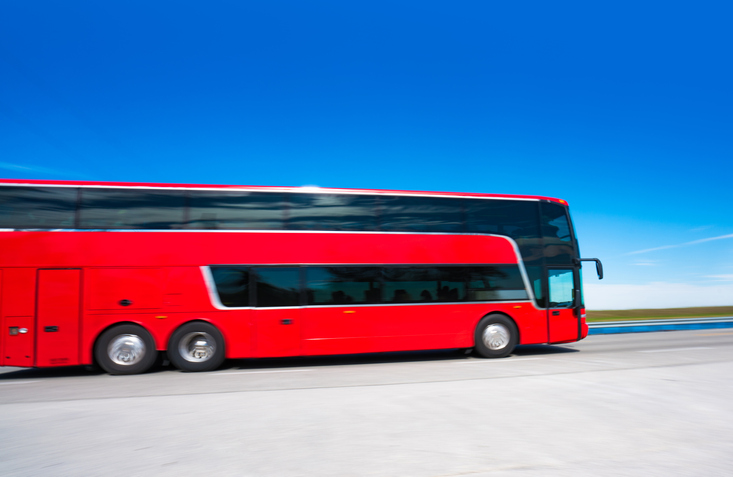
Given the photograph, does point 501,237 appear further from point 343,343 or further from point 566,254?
point 343,343

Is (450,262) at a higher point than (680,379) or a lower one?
higher

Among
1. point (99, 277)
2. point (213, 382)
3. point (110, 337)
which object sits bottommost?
point (213, 382)

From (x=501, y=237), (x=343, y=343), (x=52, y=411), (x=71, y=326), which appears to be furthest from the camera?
(x=501, y=237)

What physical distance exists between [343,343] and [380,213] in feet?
9.45

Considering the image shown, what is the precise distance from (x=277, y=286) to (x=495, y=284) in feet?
16.1

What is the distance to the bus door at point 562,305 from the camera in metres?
10.8

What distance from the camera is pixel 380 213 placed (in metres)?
9.92

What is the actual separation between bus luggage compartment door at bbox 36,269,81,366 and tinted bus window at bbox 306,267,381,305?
4.45m

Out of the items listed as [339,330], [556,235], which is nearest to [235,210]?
[339,330]

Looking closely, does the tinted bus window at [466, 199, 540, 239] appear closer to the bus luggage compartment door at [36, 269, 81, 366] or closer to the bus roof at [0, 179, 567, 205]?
the bus roof at [0, 179, 567, 205]

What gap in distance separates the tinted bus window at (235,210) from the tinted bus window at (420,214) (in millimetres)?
2270

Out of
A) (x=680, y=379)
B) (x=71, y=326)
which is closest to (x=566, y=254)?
(x=680, y=379)

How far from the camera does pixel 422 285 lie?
1007 centimetres

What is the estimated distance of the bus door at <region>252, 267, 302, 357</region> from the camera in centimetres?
928
